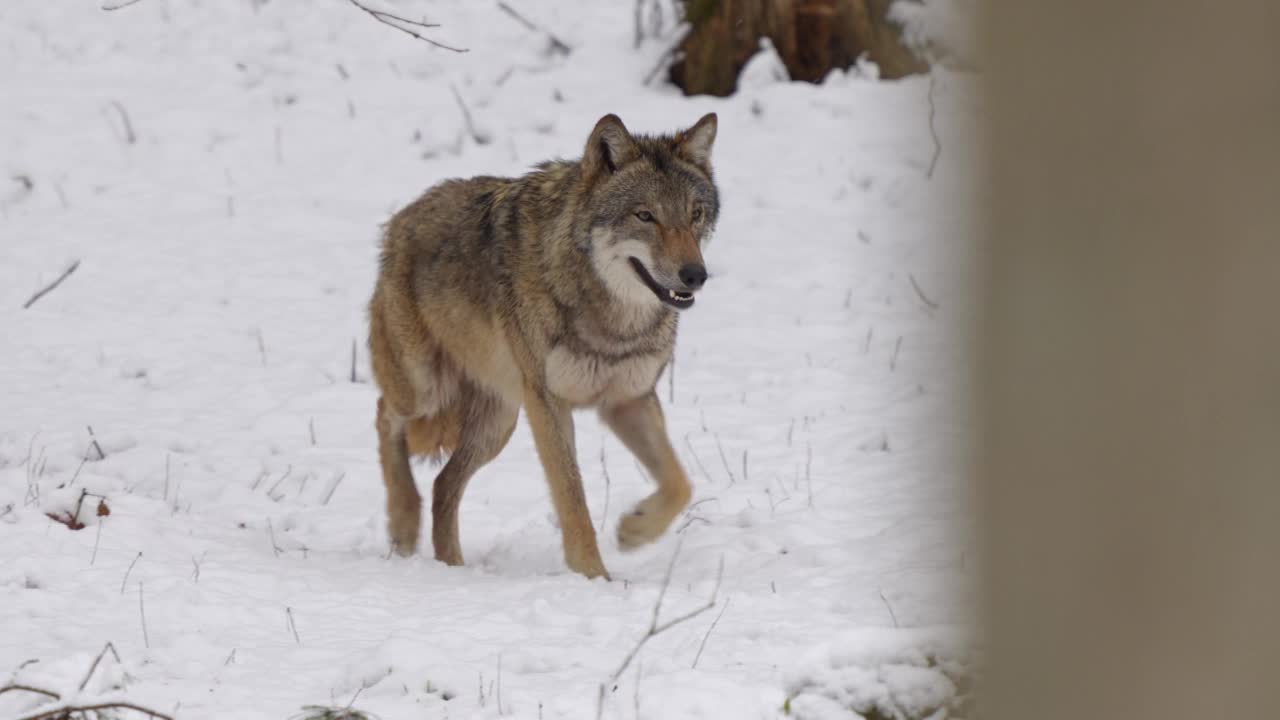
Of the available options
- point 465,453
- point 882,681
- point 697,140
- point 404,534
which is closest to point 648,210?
point 697,140

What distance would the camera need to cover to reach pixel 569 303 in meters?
6.12

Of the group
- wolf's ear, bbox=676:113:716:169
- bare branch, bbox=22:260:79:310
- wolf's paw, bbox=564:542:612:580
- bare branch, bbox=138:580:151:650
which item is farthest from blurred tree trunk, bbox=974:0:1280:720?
bare branch, bbox=22:260:79:310

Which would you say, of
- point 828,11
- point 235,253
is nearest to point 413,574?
point 235,253

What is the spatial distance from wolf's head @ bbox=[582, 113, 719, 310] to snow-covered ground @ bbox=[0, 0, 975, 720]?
1.25 m

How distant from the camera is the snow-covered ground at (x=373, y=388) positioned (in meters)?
4.24

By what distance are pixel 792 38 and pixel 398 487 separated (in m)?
6.75

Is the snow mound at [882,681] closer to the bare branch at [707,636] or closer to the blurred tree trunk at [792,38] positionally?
the bare branch at [707,636]

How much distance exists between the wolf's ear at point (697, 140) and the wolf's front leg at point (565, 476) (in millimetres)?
1234

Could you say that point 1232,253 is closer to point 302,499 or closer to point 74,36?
point 302,499

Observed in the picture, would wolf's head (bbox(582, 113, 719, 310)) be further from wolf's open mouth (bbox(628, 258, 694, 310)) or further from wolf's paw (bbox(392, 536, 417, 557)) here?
wolf's paw (bbox(392, 536, 417, 557))

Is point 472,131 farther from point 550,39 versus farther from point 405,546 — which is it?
point 405,546

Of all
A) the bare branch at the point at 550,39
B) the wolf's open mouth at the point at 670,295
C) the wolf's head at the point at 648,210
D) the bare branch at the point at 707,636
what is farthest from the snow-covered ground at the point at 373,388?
the wolf's head at the point at 648,210

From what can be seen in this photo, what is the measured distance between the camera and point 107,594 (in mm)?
5016

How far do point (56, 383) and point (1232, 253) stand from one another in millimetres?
8784
